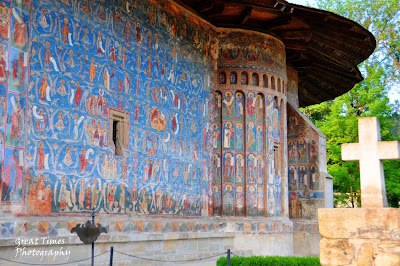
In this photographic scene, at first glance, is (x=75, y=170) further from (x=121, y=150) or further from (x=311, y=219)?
(x=311, y=219)

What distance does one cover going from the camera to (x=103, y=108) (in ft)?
33.4

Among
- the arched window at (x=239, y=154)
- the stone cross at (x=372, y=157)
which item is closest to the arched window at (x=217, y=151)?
the arched window at (x=239, y=154)

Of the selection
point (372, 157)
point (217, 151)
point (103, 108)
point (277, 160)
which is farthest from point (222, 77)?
point (372, 157)

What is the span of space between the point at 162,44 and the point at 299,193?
7.50 metres

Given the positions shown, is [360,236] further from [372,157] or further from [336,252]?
[372,157]

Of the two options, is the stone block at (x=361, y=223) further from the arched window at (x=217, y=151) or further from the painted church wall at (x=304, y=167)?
the painted church wall at (x=304, y=167)

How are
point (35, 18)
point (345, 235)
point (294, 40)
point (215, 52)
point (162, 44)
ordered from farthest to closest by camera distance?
point (294, 40) < point (215, 52) < point (162, 44) < point (35, 18) < point (345, 235)

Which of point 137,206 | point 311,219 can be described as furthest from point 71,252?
point 311,219

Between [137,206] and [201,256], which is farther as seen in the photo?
[201,256]

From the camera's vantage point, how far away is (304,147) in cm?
1727

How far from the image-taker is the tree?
2246cm

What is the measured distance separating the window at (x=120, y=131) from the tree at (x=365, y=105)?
13558 millimetres

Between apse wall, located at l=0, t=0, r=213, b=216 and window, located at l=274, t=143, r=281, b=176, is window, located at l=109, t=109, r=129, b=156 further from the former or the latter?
window, located at l=274, t=143, r=281, b=176

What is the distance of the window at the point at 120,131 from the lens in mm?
10594
